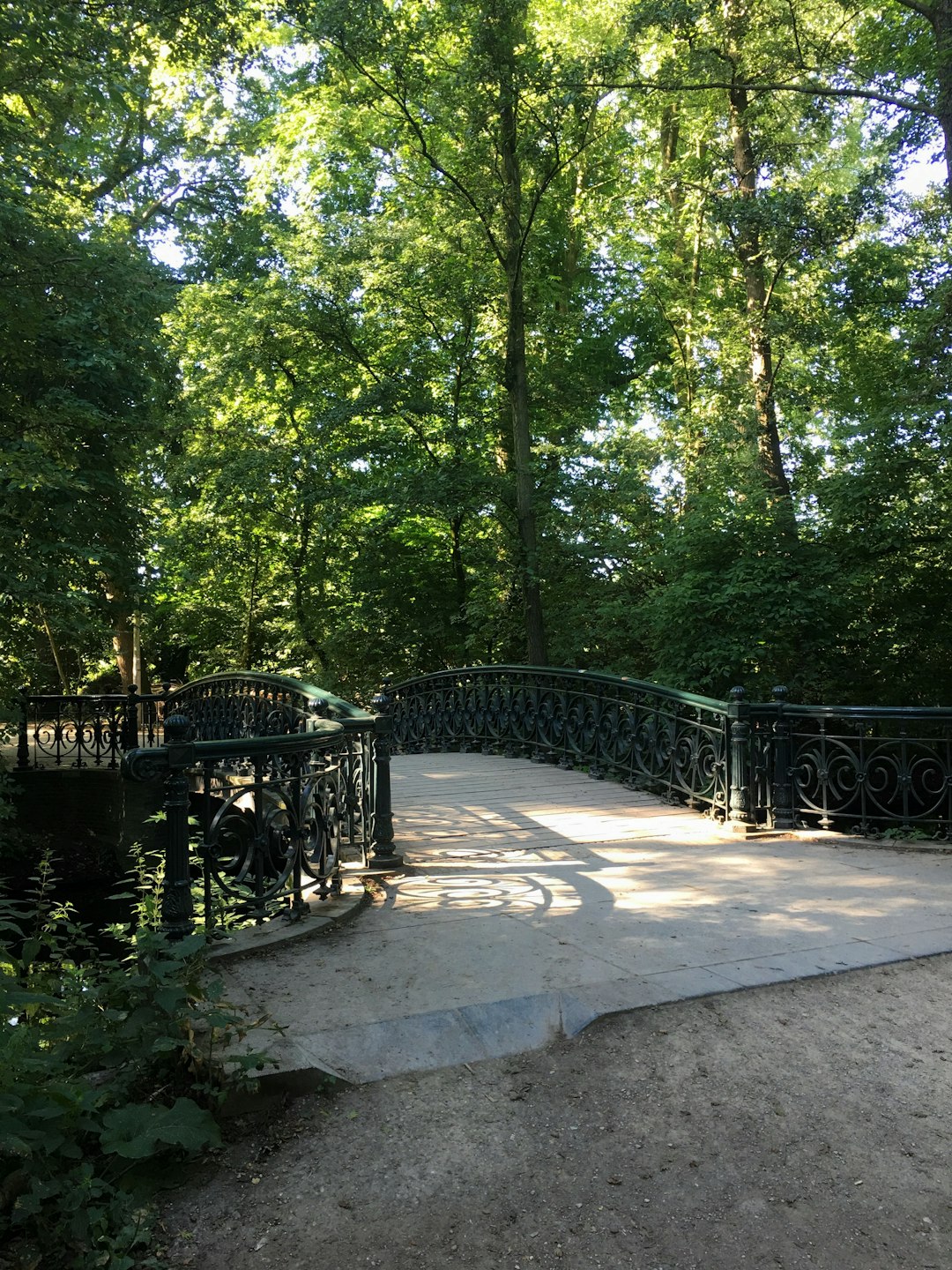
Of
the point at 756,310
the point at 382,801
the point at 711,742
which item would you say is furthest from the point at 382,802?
the point at 756,310

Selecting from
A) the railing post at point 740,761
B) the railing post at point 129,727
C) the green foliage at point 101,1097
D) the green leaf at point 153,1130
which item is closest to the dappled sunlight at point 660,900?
the railing post at point 740,761

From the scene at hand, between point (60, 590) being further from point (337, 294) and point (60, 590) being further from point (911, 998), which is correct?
point (911, 998)

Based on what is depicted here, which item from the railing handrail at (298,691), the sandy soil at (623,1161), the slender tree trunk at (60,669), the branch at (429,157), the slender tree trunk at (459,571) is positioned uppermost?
the branch at (429,157)

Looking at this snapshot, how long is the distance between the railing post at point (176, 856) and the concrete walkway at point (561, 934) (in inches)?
14.4

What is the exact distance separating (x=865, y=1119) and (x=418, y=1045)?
1622mm

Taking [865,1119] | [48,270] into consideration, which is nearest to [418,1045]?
[865,1119]

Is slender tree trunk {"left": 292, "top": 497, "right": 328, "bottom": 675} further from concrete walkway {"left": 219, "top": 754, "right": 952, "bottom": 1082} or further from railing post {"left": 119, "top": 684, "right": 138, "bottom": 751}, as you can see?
concrete walkway {"left": 219, "top": 754, "right": 952, "bottom": 1082}

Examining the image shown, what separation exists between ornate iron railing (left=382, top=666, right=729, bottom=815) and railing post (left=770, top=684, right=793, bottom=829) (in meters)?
0.46

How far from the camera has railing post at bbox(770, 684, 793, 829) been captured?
25.3 ft

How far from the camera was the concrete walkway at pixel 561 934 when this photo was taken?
376 centimetres

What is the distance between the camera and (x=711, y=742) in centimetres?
845

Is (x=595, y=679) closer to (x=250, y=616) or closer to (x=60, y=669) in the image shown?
(x=250, y=616)

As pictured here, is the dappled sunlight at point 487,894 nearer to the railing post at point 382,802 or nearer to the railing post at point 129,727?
the railing post at point 382,802

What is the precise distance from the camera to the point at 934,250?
513 inches
